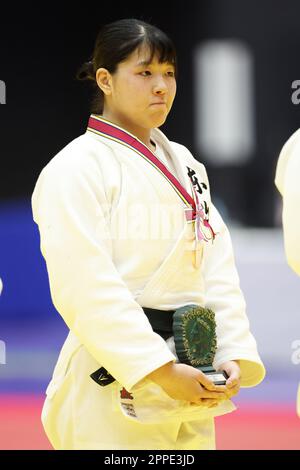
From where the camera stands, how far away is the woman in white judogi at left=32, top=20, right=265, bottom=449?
2.89 m

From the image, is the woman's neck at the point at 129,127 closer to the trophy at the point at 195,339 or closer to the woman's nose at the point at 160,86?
the woman's nose at the point at 160,86

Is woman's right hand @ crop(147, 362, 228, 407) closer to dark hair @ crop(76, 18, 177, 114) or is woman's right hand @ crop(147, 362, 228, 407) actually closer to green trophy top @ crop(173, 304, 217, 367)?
green trophy top @ crop(173, 304, 217, 367)

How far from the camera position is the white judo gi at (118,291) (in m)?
2.89

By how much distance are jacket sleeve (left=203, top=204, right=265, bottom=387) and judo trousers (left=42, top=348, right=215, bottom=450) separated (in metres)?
0.21

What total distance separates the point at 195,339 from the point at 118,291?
0.93 ft

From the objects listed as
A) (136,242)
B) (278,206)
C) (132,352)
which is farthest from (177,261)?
(278,206)

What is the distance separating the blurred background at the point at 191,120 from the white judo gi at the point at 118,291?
2.70 m

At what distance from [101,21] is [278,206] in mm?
1587

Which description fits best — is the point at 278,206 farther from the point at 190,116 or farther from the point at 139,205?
the point at 139,205

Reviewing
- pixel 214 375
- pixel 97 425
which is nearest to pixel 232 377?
pixel 214 375

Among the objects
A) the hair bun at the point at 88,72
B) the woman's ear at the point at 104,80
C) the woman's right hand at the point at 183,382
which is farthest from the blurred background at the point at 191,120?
the woman's right hand at the point at 183,382

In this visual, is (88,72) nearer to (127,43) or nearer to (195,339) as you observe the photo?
(127,43)

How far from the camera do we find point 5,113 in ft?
20.3

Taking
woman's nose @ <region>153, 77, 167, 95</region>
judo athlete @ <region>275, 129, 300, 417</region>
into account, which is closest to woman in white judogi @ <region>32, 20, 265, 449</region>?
woman's nose @ <region>153, 77, 167, 95</region>
